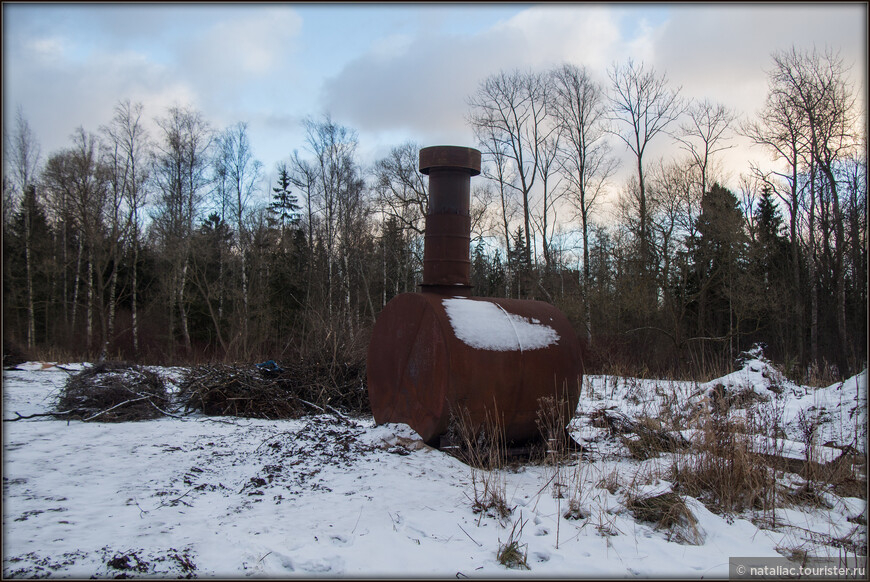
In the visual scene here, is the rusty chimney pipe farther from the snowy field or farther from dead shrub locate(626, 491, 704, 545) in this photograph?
dead shrub locate(626, 491, 704, 545)

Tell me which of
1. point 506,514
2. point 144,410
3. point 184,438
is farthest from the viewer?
point 144,410

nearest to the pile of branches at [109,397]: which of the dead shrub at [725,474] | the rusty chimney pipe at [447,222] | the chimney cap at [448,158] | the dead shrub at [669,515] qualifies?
the rusty chimney pipe at [447,222]

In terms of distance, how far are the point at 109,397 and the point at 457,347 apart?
5171 mm

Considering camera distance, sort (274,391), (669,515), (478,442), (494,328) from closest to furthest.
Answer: (669,515) < (478,442) < (494,328) < (274,391)

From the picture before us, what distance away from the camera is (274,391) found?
7.55 m

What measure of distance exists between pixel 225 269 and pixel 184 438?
21436mm

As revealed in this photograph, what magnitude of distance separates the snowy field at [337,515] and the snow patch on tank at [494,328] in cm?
112

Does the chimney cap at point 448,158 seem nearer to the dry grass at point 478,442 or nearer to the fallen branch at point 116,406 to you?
the dry grass at point 478,442

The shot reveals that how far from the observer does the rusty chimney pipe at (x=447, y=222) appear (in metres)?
5.56

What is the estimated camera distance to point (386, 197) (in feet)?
85.3

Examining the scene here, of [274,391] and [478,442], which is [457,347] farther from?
[274,391]

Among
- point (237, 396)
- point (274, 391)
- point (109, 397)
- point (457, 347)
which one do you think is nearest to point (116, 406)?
point (109, 397)

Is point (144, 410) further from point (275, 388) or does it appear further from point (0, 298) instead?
point (0, 298)

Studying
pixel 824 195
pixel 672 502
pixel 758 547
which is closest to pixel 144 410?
pixel 672 502
